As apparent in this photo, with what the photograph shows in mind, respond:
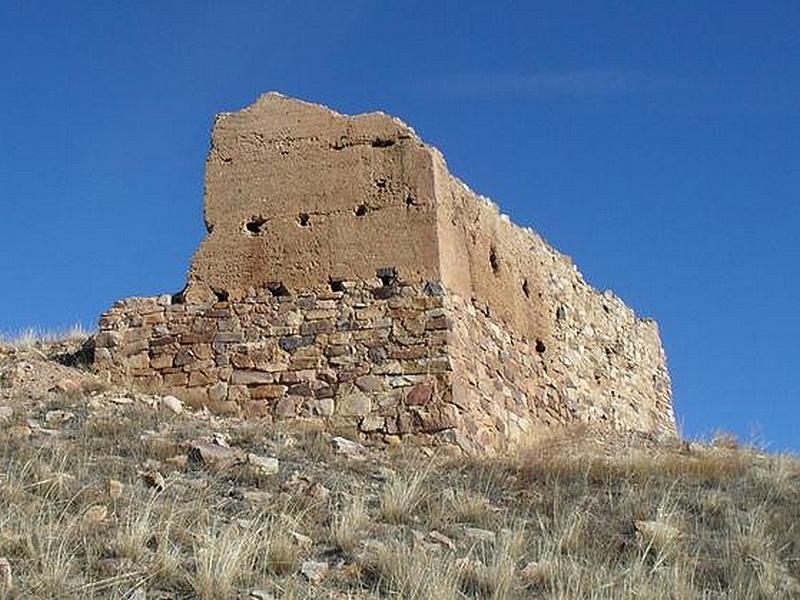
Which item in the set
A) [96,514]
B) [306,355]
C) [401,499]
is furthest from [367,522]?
[306,355]

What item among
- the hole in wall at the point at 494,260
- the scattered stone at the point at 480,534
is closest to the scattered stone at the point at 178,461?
the scattered stone at the point at 480,534

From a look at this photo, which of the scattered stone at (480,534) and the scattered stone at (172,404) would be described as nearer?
the scattered stone at (480,534)

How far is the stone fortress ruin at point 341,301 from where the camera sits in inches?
419


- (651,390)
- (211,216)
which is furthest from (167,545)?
(651,390)

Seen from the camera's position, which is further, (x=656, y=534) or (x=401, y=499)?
(x=401, y=499)

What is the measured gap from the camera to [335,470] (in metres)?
8.78

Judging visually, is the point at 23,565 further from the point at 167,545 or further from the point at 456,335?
the point at 456,335

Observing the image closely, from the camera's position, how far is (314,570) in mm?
6383

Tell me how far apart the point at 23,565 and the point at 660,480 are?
4.96m

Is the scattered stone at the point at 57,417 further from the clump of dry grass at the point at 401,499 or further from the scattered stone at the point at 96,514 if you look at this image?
the clump of dry grass at the point at 401,499

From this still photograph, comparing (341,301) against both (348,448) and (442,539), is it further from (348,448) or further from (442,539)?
(442,539)

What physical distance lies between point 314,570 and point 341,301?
16.2ft

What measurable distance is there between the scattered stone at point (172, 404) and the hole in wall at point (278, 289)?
1476 millimetres

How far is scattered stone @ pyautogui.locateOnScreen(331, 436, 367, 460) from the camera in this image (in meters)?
9.44
